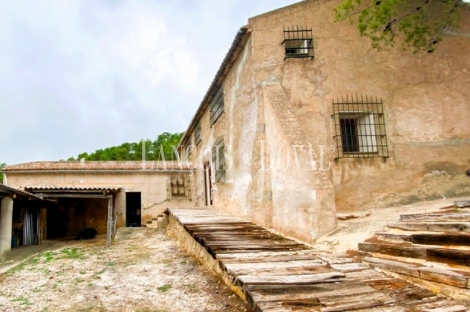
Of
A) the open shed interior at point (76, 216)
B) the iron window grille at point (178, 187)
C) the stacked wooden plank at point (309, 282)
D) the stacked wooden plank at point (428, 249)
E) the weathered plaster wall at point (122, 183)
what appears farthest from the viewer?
the iron window grille at point (178, 187)

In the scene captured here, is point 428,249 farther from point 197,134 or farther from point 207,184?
point 197,134

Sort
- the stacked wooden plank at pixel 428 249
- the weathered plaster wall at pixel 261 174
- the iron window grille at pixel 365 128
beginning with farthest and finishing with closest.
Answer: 1. the iron window grille at pixel 365 128
2. the weathered plaster wall at pixel 261 174
3. the stacked wooden plank at pixel 428 249

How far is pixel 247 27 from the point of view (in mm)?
7418

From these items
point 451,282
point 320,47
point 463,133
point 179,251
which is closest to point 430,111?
point 463,133

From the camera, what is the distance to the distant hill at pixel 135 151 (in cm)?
3209

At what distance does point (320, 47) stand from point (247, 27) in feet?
5.41

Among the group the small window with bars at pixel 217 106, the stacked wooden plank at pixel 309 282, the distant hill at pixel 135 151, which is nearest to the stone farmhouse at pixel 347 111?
the stacked wooden plank at pixel 309 282

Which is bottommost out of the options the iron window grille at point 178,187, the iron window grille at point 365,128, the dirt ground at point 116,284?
the dirt ground at point 116,284

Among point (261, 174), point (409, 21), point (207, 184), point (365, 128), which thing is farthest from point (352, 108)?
point (207, 184)

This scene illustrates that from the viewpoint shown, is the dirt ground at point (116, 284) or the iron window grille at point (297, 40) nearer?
the dirt ground at point (116, 284)

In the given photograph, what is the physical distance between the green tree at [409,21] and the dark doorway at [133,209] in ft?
43.8

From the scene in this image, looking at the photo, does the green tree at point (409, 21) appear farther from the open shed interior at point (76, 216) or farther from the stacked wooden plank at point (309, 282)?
the open shed interior at point (76, 216)

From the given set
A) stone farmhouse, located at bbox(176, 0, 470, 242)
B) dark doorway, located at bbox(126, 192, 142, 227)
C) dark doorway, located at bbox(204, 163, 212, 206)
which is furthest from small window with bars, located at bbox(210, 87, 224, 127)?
dark doorway, located at bbox(126, 192, 142, 227)

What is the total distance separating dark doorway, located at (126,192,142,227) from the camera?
17.3m
